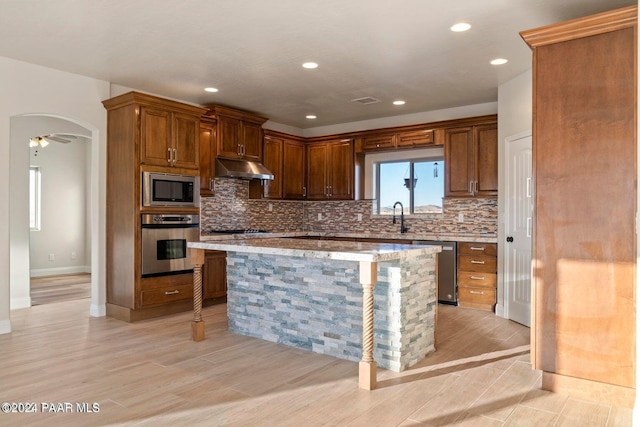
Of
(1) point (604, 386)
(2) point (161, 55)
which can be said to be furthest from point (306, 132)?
(1) point (604, 386)

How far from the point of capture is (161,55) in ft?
13.9

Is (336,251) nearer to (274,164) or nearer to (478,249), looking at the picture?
(478,249)

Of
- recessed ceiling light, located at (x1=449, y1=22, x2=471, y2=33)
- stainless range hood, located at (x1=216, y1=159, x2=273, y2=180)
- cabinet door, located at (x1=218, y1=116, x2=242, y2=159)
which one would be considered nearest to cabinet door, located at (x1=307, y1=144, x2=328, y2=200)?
stainless range hood, located at (x1=216, y1=159, x2=273, y2=180)

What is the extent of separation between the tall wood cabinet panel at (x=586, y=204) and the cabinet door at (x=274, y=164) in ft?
14.4

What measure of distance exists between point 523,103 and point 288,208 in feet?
13.4

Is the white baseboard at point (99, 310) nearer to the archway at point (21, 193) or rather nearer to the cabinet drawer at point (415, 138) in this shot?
the archway at point (21, 193)

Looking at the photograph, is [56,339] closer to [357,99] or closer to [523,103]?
[357,99]

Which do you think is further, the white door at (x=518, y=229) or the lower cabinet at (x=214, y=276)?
the lower cabinet at (x=214, y=276)

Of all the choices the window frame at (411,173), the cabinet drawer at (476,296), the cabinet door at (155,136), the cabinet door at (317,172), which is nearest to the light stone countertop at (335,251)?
the cabinet door at (155,136)

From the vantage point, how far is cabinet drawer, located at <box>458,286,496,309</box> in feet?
18.1

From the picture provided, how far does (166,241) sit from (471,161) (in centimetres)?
390

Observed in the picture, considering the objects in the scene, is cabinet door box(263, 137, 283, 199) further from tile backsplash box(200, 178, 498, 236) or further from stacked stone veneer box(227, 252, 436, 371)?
stacked stone veneer box(227, 252, 436, 371)

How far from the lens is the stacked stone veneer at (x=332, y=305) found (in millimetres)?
3395

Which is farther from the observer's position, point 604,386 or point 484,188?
point 484,188
